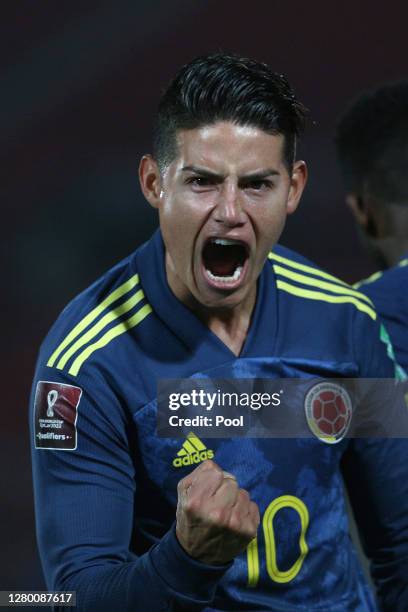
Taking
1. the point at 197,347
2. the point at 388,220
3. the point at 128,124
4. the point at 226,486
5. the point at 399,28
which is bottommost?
the point at 226,486

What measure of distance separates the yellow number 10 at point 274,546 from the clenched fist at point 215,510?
27cm

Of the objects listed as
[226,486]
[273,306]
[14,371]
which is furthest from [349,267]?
[226,486]

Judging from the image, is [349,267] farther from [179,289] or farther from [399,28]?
[179,289]

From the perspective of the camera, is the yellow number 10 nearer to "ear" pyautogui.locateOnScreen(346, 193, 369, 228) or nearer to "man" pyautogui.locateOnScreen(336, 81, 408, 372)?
"man" pyautogui.locateOnScreen(336, 81, 408, 372)

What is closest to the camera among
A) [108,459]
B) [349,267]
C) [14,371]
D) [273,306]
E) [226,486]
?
[226,486]

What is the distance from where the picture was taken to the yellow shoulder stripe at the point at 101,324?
4.72 feet

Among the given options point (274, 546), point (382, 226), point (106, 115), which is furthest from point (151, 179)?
point (106, 115)

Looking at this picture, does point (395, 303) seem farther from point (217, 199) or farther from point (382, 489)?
point (217, 199)

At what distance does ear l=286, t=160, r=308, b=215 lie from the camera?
1528mm

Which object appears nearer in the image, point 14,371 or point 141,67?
point 14,371

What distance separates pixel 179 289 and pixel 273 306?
0.43ft

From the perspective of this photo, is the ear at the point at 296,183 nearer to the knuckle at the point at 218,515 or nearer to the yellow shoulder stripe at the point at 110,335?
the yellow shoulder stripe at the point at 110,335

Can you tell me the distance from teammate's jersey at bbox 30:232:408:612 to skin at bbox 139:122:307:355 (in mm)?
62

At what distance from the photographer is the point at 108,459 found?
4.68 ft
